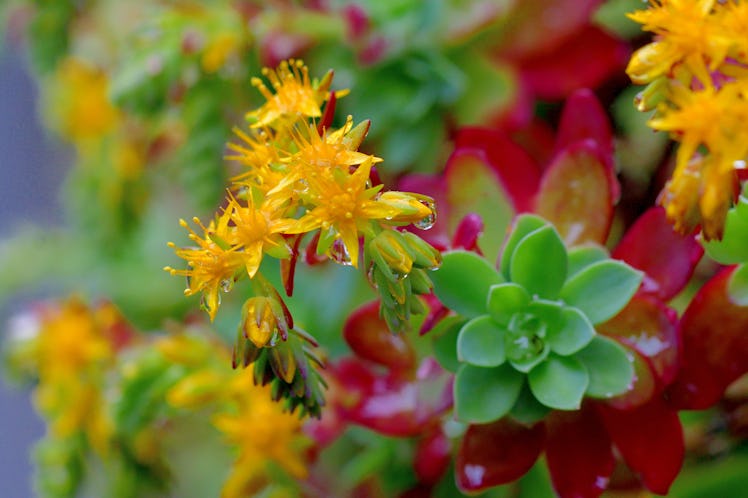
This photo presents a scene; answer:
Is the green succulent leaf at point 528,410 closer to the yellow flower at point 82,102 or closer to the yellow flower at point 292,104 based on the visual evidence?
the yellow flower at point 292,104

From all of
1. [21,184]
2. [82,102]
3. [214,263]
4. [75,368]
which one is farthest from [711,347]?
[21,184]

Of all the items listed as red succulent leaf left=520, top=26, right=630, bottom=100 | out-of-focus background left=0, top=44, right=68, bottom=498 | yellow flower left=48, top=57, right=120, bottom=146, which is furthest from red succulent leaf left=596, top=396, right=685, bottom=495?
out-of-focus background left=0, top=44, right=68, bottom=498

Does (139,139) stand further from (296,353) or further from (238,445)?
(296,353)

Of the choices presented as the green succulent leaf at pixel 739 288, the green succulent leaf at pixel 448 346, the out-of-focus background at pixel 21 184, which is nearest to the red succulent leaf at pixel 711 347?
the green succulent leaf at pixel 739 288

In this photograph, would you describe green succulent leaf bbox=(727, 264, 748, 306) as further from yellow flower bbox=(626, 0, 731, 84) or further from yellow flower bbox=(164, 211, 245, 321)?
yellow flower bbox=(164, 211, 245, 321)

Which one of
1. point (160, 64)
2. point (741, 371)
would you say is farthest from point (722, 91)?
point (160, 64)

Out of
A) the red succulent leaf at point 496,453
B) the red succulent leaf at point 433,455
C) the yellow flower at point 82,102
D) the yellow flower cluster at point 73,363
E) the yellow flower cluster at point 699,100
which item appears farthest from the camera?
the yellow flower at point 82,102

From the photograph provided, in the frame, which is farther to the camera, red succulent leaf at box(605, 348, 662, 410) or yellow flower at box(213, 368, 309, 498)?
yellow flower at box(213, 368, 309, 498)
